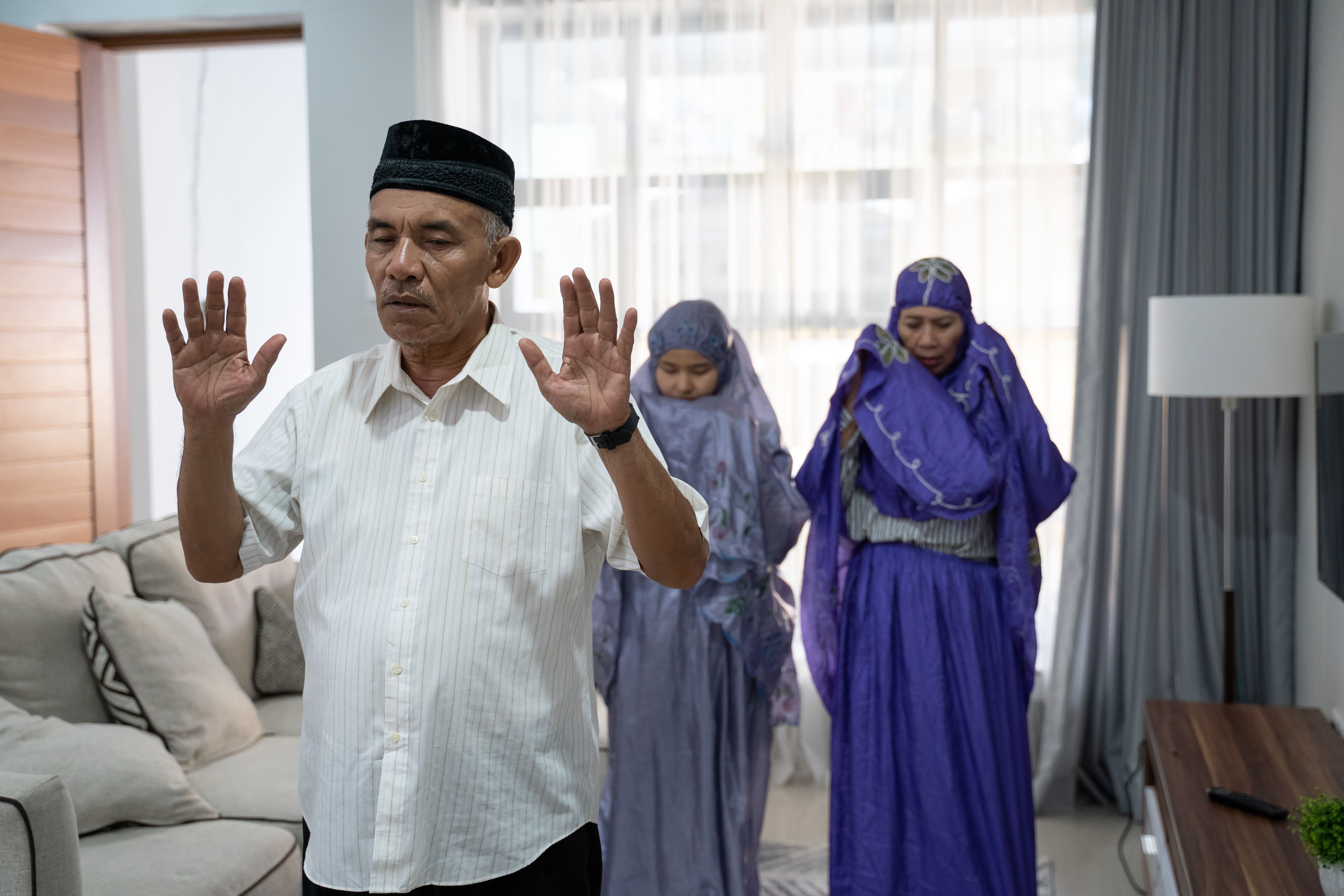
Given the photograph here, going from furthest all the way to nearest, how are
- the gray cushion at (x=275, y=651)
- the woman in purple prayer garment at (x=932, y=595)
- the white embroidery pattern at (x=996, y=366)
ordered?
1. the gray cushion at (x=275, y=651)
2. the white embroidery pattern at (x=996, y=366)
3. the woman in purple prayer garment at (x=932, y=595)

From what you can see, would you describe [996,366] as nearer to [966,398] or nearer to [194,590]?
[966,398]

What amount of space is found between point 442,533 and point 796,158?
8.75 ft

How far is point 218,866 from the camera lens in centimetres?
200

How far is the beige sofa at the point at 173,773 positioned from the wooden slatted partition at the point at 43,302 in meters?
0.99

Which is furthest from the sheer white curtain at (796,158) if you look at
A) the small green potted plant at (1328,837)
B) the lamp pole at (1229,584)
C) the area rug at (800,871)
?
the small green potted plant at (1328,837)

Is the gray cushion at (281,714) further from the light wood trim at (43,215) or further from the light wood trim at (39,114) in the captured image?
the light wood trim at (39,114)

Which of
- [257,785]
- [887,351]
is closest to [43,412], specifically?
[257,785]

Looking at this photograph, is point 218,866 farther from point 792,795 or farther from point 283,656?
point 792,795

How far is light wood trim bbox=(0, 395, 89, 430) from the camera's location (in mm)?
3475

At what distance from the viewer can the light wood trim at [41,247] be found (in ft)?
11.4

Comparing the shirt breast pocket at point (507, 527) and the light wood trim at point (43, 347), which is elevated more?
the light wood trim at point (43, 347)

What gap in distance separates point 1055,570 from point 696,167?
177 centimetres

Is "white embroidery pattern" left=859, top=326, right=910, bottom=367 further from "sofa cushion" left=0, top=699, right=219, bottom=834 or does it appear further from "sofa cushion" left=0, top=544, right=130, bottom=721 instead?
"sofa cushion" left=0, top=544, right=130, bottom=721

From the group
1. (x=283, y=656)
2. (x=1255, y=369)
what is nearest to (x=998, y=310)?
(x=1255, y=369)
